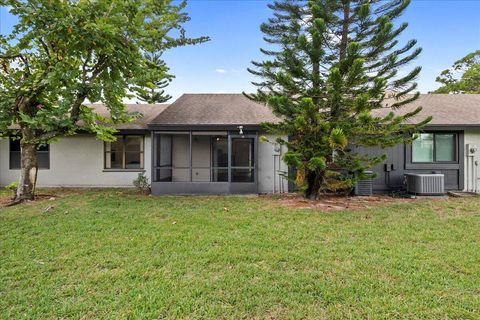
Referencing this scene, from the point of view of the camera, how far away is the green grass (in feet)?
8.87

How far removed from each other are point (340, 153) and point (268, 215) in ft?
10.7

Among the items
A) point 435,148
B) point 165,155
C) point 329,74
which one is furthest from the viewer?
point 165,155

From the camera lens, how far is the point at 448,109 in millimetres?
10656

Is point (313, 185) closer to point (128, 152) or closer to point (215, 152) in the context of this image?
point (215, 152)

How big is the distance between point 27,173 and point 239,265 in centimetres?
813

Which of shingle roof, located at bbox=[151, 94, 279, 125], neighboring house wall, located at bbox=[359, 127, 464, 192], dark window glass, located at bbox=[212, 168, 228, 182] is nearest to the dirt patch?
neighboring house wall, located at bbox=[359, 127, 464, 192]

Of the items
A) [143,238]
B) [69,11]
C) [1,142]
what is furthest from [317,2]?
[1,142]

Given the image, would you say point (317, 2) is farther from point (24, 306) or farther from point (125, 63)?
point (24, 306)

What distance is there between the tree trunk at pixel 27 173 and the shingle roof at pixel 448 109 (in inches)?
484

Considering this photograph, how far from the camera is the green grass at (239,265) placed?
2.71 meters

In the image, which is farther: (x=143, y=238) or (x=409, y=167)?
(x=409, y=167)

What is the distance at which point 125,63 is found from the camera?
7992 mm

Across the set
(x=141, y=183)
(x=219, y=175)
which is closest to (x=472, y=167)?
(x=219, y=175)

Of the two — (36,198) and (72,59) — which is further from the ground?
(72,59)
